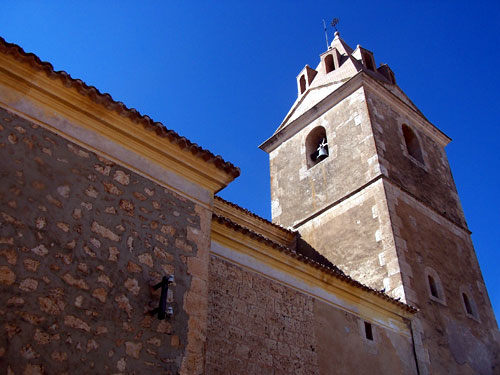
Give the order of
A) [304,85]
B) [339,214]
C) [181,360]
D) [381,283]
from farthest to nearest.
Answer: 1. [304,85]
2. [339,214]
3. [381,283]
4. [181,360]

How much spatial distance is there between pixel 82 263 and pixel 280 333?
11.4 ft

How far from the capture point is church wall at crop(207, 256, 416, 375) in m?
6.42

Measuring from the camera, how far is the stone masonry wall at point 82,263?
13.2ft

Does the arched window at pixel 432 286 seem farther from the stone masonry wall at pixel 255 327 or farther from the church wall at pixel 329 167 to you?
the stone masonry wall at pixel 255 327

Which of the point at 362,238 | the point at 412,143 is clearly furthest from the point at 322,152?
the point at 362,238

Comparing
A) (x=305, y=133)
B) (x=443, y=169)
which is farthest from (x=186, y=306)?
(x=443, y=169)

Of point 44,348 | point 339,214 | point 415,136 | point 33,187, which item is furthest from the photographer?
point 415,136

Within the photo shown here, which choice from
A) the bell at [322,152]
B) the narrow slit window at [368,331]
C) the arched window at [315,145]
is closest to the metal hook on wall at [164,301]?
the narrow slit window at [368,331]

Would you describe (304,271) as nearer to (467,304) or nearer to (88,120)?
(88,120)

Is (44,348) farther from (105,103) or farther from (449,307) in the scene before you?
(449,307)

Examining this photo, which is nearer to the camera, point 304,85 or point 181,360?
point 181,360

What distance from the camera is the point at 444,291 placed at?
11.0 meters

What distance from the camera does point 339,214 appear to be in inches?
477

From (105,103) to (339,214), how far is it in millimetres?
7821
